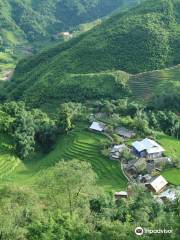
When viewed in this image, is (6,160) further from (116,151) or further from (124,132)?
(124,132)

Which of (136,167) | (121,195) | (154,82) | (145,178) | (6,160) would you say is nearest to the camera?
(121,195)

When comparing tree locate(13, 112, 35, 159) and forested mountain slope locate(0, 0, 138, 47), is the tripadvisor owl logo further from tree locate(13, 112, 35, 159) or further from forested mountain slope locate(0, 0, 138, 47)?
forested mountain slope locate(0, 0, 138, 47)

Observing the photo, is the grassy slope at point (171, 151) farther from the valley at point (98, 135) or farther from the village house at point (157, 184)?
the village house at point (157, 184)

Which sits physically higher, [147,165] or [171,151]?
[171,151]

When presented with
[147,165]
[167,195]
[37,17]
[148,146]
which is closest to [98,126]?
[148,146]

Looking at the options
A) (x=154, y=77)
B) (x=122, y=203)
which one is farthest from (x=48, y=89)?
(x=122, y=203)

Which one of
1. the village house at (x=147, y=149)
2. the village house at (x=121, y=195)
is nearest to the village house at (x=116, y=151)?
the village house at (x=147, y=149)

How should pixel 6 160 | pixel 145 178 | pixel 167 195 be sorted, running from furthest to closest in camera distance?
pixel 6 160 < pixel 145 178 < pixel 167 195
